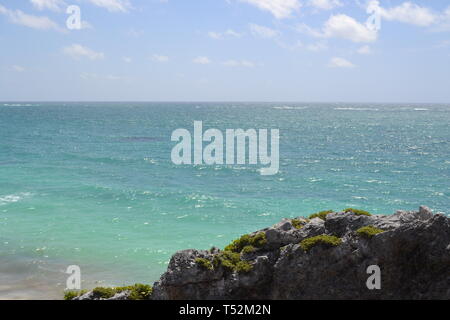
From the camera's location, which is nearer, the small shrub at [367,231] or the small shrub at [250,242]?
the small shrub at [367,231]

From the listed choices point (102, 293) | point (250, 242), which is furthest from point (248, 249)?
point (102, 293)

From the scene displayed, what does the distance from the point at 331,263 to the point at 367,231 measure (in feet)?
4.63

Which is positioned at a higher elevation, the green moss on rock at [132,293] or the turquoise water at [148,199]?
the green moss on rock at [132,293]

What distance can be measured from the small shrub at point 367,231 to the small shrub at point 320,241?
2.11 ft

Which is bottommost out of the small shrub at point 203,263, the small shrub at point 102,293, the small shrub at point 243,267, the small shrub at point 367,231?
the small shrub at point 102,293

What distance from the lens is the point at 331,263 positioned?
13562mm

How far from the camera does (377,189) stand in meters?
50.3

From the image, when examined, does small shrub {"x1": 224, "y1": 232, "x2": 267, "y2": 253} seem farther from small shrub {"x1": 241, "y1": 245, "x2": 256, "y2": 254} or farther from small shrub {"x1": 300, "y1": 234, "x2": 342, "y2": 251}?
small shrub {"x1": 300, "y1": 234, "x2": 342, "y2": 251}

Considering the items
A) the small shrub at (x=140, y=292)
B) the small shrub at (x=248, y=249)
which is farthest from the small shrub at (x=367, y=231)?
the small shrub at (x=140, y=292)

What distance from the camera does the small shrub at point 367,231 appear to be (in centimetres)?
1341

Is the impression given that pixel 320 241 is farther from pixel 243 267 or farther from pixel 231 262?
pixel 231 262

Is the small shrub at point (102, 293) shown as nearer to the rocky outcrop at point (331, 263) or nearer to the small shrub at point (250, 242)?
the rocky outcrop at point (331, 263)

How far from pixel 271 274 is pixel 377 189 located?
3927 cm
